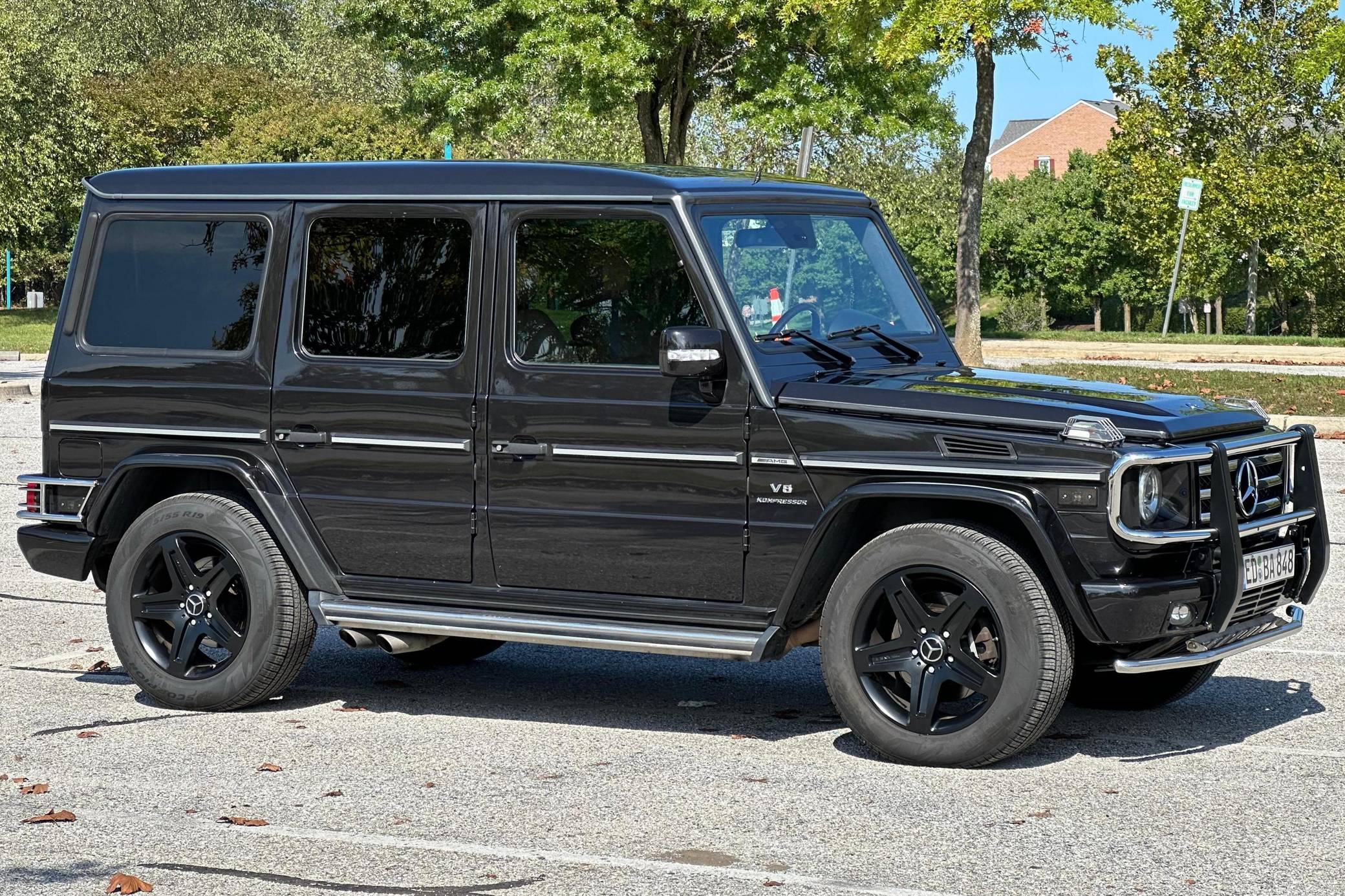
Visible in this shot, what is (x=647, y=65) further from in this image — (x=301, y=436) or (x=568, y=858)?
(x=568, y=858)

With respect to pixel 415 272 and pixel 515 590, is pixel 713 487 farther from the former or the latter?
pixel 415 272

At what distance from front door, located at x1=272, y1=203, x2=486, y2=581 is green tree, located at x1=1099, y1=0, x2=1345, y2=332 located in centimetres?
3789

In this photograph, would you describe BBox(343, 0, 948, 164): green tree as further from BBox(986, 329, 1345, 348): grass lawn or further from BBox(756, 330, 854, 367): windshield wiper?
BBox(756, 330, 854, 367): windshield wiper

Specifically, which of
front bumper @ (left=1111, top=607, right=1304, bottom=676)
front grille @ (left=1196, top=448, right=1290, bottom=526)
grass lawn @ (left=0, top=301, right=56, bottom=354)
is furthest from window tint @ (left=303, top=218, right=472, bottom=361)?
grass lawn @ (left=0, top=301, right=56, bottom=354)

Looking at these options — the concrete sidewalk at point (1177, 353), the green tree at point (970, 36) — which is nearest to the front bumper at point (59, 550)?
the green tree at point (970, 36)

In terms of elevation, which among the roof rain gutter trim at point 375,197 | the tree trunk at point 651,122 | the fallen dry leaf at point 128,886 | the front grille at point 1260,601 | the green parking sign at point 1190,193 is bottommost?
the fallen dry leaf at point 128,886

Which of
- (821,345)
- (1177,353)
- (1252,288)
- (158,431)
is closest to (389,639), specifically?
(158,431)

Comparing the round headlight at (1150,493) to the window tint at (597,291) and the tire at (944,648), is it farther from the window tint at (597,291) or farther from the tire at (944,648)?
the window tint at (597,291)

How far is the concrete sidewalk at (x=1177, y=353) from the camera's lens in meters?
27.7

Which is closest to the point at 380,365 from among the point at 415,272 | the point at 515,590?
the point at 415,272

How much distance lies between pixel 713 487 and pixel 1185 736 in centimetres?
199

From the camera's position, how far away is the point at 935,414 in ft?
18.7

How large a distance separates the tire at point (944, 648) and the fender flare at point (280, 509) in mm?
2004

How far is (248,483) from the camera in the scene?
21.9 ft
